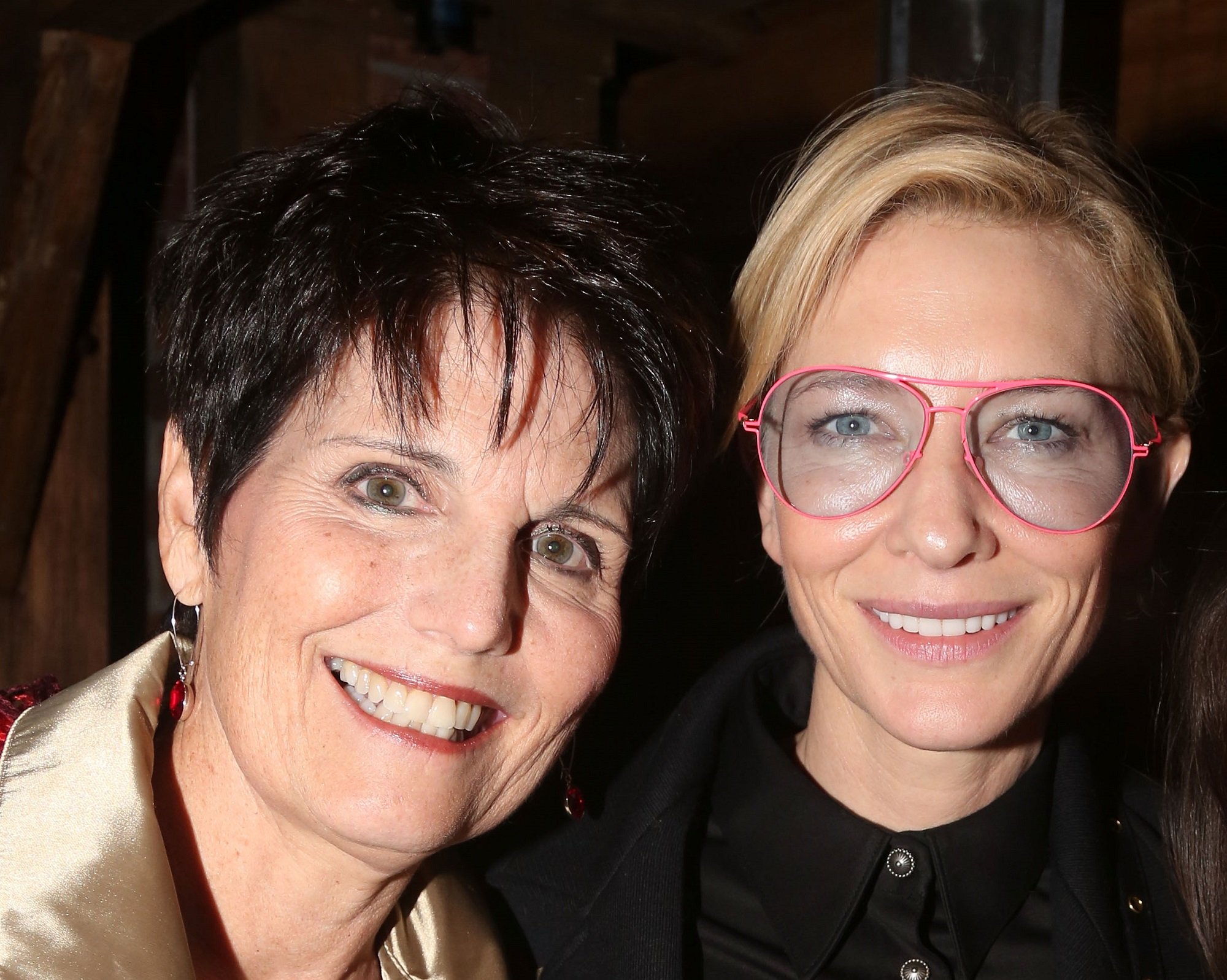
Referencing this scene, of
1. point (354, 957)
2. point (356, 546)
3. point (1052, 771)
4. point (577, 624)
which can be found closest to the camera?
point (356, 546)

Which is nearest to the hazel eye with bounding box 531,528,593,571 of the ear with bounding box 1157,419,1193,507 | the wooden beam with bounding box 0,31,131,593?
the ear with bounding box 1157,419,1193,507

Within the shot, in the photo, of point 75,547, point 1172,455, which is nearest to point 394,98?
point 75,547

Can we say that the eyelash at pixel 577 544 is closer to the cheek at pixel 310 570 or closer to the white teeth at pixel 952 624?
the cheek at pixel 310 570

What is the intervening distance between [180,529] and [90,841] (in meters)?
0.46

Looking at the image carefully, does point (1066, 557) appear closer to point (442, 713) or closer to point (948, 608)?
point (948, 608)

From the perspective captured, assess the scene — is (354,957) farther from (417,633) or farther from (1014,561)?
(1014,561)

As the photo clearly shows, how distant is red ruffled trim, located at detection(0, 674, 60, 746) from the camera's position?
197cm

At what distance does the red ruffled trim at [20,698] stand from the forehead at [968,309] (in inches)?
52.6

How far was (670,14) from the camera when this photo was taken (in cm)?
394

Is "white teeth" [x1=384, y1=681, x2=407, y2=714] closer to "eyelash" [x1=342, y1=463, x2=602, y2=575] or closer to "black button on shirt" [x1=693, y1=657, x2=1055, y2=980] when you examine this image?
"eyelash" [x1=342, y1=463, x2=602, y2=575]

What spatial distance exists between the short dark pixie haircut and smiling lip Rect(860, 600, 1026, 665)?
40cm

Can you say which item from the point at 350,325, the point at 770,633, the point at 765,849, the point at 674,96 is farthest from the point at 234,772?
the point at 674,96

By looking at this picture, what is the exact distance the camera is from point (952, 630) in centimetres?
194

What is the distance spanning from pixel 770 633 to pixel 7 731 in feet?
4.32
